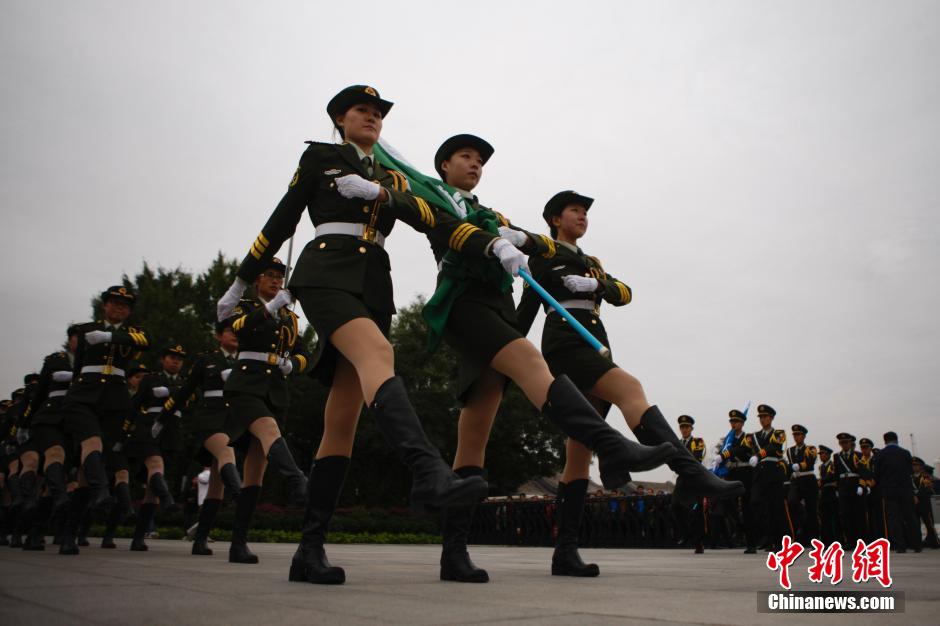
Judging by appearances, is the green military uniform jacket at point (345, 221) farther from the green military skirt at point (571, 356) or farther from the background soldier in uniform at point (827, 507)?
the background soldier in uniform at point (827, 507)

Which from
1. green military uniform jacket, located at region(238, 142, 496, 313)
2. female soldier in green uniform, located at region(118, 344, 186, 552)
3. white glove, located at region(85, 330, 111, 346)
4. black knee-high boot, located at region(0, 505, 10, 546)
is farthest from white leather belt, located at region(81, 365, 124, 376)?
green military uniform jacket, located at region(238, 142, 496, 313)

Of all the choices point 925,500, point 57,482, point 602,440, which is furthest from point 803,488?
point 602,440

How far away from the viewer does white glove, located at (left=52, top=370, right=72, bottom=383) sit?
26.8 ft

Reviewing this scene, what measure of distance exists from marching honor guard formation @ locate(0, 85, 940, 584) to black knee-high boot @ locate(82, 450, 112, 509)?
0.01 metres

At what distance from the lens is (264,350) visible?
6.84 m

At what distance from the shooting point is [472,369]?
427cm

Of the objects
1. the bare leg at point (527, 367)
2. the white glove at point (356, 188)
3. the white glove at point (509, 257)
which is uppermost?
the white glove at point (356, 188)

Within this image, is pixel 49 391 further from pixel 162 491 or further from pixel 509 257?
pixel 509 257

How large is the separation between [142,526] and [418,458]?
6.98m

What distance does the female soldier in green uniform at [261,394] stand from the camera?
6.28 meters

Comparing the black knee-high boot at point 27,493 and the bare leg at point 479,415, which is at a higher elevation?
the bare leg at point 479,415

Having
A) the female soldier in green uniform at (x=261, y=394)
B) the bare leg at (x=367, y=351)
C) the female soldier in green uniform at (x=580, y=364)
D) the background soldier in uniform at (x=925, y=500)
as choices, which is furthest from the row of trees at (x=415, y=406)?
the bare leg at (x=367, y=351)

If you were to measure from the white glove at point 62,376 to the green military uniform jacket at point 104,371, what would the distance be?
61cm

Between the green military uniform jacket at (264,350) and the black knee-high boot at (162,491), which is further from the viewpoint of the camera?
the black knee-high boot at (162,491)
